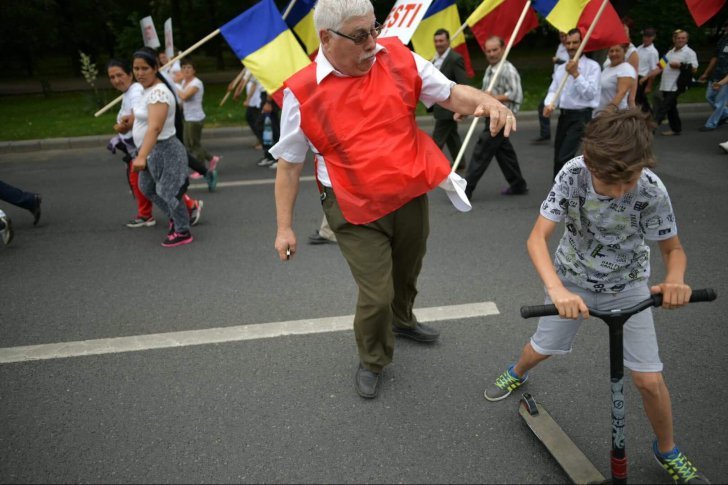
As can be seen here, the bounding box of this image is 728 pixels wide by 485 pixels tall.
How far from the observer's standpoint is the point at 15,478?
2611 mm

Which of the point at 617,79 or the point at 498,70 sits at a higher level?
the point at 498,70

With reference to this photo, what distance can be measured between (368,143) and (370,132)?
0.16 ft

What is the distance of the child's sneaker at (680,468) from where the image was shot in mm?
2340

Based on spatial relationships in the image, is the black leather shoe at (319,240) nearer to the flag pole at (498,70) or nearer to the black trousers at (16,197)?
the flag pole at (498,70)

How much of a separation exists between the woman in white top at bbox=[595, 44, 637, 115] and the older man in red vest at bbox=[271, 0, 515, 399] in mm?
4493

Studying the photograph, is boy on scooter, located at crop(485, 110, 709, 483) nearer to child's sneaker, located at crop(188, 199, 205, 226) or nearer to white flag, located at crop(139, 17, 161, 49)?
child's sneaker, located at crop(188, 199, 205, 226)

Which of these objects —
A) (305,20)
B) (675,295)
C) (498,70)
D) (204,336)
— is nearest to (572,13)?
(498,70)

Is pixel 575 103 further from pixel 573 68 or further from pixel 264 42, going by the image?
pixel 264 42

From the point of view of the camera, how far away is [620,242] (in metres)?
2.34

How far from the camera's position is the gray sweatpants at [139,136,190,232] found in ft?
17.7

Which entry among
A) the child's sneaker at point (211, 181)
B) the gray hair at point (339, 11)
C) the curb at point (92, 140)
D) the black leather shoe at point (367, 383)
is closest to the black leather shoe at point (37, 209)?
the child's sneaker at point (211, 181)

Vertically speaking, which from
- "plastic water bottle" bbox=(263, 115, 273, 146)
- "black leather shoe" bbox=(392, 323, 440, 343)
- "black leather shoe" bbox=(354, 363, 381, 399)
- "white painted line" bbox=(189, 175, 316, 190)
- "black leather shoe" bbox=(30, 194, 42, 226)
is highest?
"black leather shoe" bbox=(354, 363, 381, 399)

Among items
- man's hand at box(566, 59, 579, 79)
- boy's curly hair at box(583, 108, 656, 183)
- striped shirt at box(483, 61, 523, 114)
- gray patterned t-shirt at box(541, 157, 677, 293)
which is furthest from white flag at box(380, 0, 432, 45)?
boy's curly hair at box(583, 108, 656, 183)

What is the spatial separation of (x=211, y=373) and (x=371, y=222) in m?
1.28
